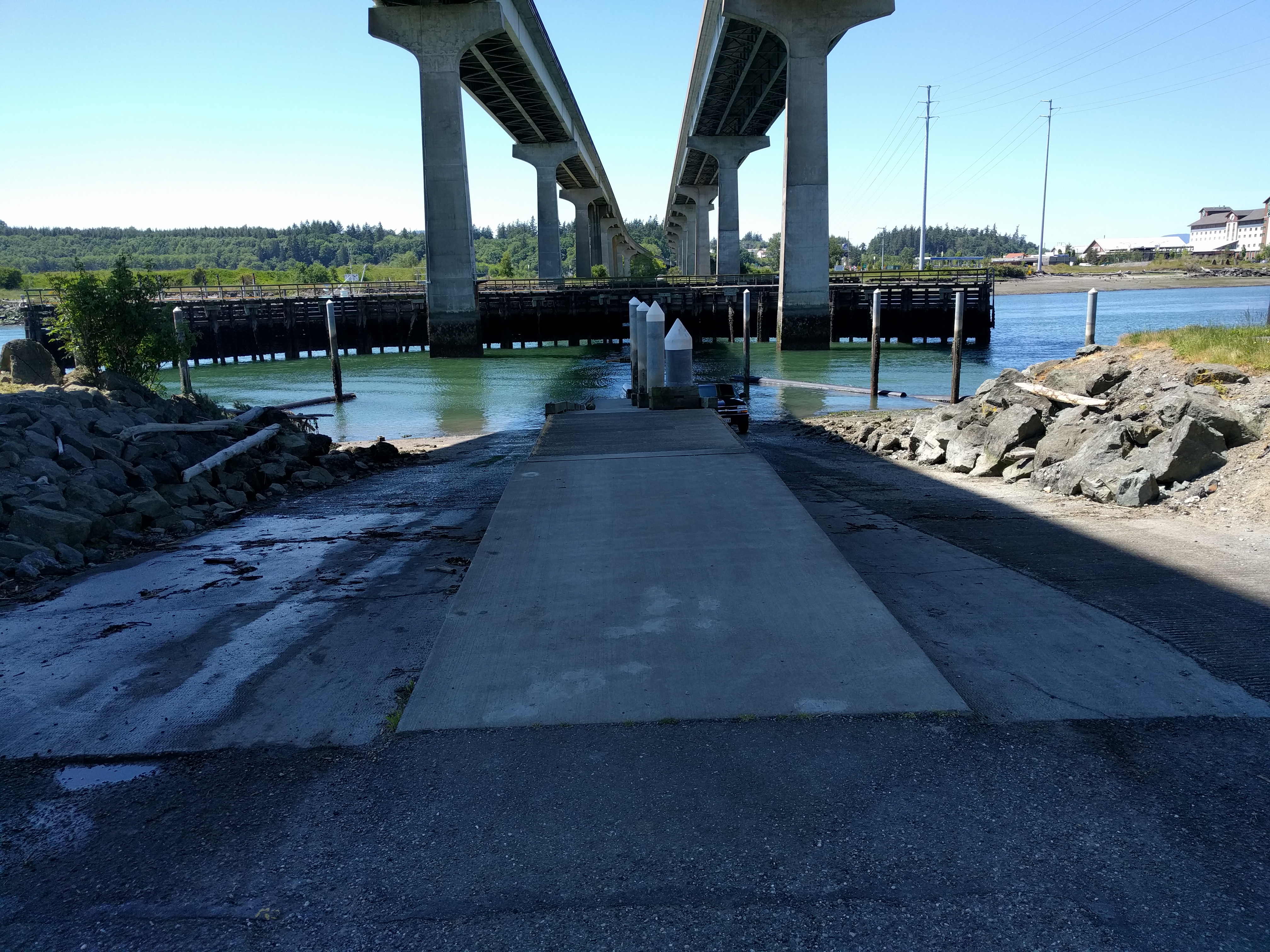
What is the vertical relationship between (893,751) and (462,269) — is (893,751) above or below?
below

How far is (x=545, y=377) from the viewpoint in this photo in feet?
143

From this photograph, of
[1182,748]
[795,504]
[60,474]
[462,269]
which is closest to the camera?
[1182,748]

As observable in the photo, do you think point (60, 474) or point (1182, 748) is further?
point (60, 474)

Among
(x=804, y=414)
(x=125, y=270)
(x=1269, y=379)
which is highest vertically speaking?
(x=125, y=270)

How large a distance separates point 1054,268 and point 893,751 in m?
208

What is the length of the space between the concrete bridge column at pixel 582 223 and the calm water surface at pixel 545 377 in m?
41.8

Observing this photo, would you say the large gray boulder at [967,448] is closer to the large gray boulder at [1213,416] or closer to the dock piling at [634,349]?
the large gray boulder at [1213,416]

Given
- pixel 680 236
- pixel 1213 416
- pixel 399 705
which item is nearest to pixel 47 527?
pixel 399 705

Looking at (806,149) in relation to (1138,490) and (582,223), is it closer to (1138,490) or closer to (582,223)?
(1138,490)

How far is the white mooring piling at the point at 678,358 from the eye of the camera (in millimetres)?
15484

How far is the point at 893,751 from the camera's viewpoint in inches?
158

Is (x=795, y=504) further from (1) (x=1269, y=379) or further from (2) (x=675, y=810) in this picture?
(1) (x=1269, y=379)

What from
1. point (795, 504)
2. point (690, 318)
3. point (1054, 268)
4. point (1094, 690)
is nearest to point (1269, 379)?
point (795, 504)

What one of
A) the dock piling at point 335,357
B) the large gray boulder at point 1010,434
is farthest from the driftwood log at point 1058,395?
the dock piling at point 335,357
